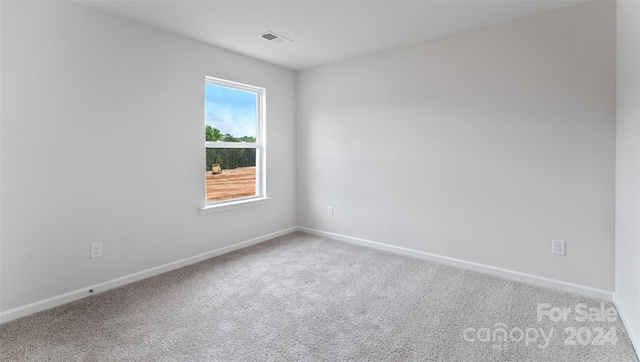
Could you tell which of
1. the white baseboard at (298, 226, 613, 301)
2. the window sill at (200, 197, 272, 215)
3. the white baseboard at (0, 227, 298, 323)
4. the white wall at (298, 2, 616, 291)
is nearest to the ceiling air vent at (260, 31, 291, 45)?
the white wall at (298, 2, 616, 291)

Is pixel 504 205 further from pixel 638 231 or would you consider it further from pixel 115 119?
pixel 115 119

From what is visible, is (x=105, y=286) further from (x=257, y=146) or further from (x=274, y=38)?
(x=274, y=38)

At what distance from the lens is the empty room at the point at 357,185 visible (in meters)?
1.97

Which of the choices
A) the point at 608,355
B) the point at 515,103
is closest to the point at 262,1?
the point at 515,103

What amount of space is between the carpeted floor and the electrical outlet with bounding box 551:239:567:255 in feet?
1.12

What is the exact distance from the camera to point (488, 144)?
Result: 2881 millimetres

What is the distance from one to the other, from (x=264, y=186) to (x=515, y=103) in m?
2.93

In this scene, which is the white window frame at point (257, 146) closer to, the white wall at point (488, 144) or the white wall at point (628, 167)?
the white wall at point (488, 144)

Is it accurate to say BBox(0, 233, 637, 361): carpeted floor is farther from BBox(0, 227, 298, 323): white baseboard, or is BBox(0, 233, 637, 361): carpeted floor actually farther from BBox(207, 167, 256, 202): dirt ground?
BBox(207, 167, 256, 202): dirt ground

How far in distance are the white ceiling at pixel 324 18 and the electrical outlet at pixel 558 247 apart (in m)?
1.93

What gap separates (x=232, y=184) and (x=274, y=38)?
5.73 ft

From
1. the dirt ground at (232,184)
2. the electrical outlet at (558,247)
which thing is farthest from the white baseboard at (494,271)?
the dirt ground at (232,184)

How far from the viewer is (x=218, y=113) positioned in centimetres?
353

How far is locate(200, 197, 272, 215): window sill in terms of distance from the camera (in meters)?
3.34
